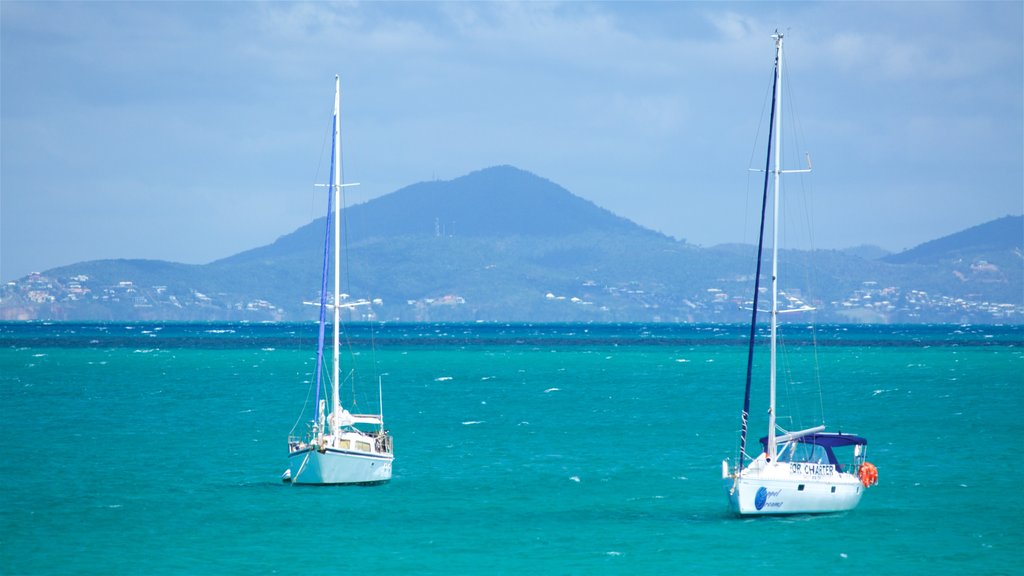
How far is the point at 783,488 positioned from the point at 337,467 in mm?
17248

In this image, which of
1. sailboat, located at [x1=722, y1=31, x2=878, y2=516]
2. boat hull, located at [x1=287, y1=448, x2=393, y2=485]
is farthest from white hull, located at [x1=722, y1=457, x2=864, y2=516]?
boat hull, located at [x1=287, y1=448, x2=393, y2=485]

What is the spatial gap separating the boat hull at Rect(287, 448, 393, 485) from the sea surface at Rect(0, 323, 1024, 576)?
492 mm

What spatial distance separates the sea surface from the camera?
146 ft

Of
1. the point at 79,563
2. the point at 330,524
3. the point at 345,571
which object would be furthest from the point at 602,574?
the point at 79,563

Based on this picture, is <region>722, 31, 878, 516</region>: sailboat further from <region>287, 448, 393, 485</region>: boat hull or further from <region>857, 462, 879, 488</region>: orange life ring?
<region>287, 448, 393, 485</region>: boat hull

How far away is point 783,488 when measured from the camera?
4878cm

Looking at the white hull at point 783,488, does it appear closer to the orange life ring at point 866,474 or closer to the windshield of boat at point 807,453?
the windshield of boat at point 807,453

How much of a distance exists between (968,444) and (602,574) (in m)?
38.8

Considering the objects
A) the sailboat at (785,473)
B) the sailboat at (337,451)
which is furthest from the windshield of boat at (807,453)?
the sailboat at (337,451)

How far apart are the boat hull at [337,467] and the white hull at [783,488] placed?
1463 centimetres

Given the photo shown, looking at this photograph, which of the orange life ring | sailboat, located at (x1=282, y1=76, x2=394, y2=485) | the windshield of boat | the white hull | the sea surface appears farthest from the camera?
sailboat, located at (x1=282, y1=76, x2=394, y2=485)

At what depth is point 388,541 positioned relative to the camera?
47062 mm

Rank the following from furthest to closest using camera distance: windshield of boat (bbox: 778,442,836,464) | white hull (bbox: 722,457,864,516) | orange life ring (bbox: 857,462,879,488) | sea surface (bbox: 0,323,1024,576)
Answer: orange life ring (bbox: 857,462,879,488) → windshield of boat (bbox: 778,442,836,464) → white hull (bbox: 722,457,864,516) → sea surface (bbox: 0,323,1024,576)

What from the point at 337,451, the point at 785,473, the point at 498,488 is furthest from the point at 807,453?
the point at 337,451
